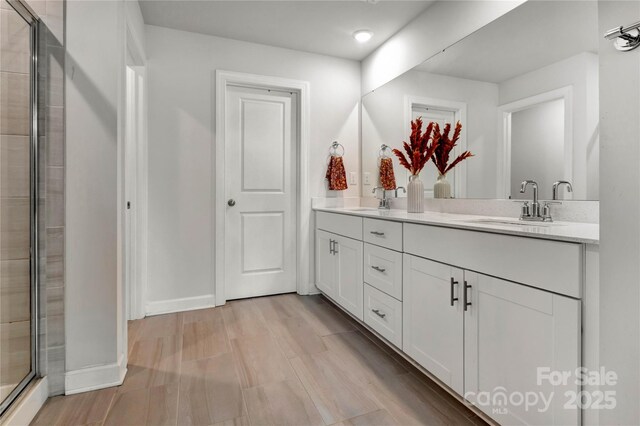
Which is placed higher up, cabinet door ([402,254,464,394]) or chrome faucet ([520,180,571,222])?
chrome faucet ([520,180,571,222])

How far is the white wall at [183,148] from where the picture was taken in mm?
2561

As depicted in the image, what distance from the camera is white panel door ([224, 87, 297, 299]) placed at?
9.42ft

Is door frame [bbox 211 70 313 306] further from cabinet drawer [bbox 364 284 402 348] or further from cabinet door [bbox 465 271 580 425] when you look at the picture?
cabinet door [bbox 465 271 580 425]

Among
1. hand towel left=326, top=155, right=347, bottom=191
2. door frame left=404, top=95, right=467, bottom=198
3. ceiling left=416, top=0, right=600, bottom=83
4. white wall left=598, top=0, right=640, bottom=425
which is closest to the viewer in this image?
white wall left=598, top=0, right=640, bottom=425

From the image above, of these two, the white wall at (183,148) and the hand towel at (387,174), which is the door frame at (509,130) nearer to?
Answer: the hand towel at (387,174)

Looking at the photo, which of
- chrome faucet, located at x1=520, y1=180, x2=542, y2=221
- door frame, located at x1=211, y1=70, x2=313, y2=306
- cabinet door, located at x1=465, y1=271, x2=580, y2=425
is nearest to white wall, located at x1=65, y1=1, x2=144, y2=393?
door frame, located at x1=211, y1=70, x2=313, y2=306

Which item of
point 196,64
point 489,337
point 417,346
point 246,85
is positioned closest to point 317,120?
point 246,85

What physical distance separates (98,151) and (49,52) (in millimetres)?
489

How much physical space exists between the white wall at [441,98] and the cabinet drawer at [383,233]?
25.7 inches

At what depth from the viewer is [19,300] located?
146cm

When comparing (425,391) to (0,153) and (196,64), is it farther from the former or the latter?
(196,64)

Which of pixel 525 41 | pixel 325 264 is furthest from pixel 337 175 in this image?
pixel 525 41

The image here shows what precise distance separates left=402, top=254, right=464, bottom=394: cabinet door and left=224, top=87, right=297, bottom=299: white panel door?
1565 millimetres

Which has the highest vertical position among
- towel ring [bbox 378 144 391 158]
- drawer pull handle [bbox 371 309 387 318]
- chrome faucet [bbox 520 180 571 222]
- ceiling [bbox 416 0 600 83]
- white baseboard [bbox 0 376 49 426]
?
ceiling [bbox 416 0 600 83]
